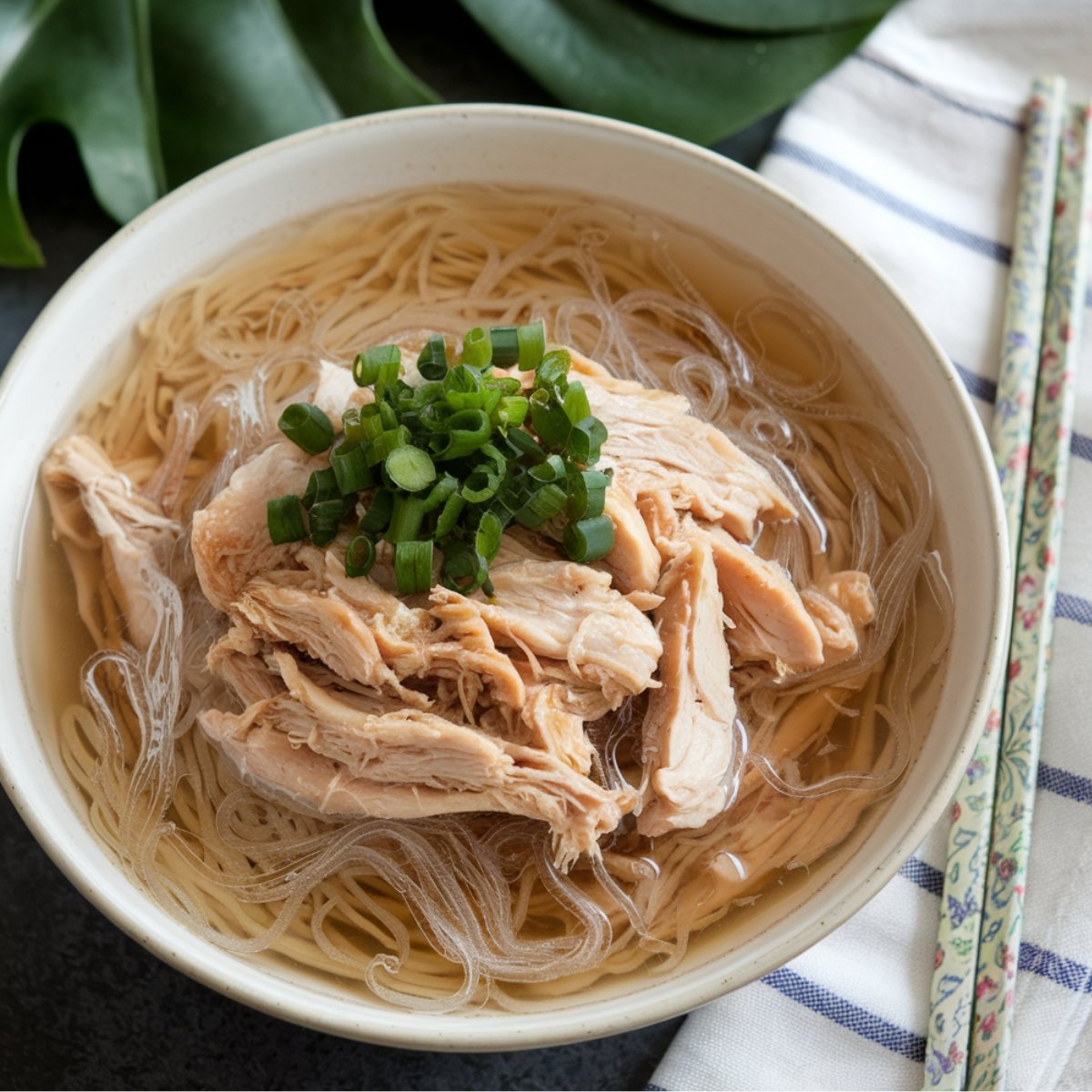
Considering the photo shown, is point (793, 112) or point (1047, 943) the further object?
point (793, 112)

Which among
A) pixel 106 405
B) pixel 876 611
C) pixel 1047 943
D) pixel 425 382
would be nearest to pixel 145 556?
pixel 106 405

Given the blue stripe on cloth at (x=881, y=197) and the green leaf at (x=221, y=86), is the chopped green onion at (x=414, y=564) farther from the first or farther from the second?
the blue stripe on cloth at (x=881, y=197)

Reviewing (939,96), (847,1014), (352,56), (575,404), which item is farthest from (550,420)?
(939,96)

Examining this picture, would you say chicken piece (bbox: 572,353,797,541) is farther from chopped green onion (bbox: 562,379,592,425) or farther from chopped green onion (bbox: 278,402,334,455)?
chopped green onion (bbox: 278,402,334,455)

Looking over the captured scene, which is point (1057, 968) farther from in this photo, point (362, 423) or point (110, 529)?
point (110, 529)

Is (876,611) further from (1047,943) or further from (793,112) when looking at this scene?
(793,112)

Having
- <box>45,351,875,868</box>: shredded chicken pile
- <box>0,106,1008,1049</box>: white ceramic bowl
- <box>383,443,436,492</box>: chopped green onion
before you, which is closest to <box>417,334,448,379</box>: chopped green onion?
<box>45,351,875,868</box>: shredded chicken pile

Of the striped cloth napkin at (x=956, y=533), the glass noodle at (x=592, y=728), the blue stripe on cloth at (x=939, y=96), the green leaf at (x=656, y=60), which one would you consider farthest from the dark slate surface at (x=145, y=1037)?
the blue stripe on cloth at (x=939, y=96)
